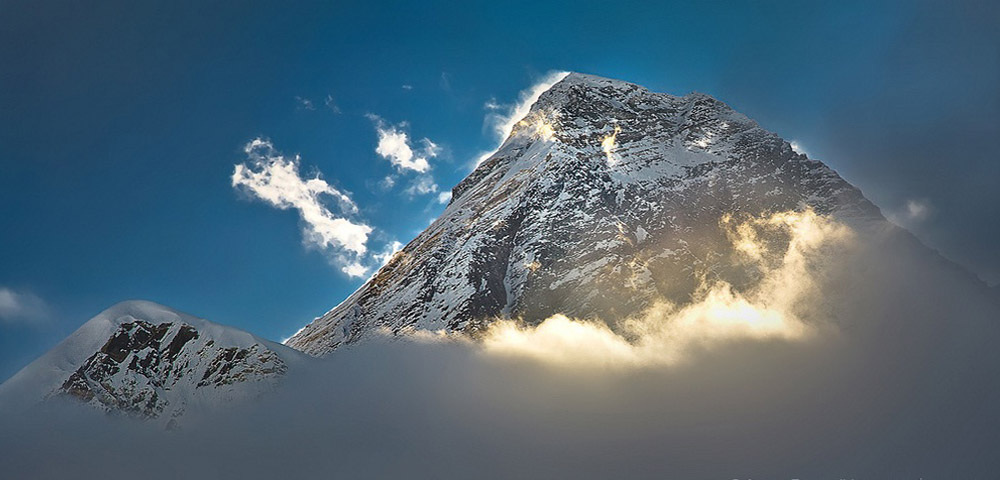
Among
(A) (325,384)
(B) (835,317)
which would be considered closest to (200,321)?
(A) (325,384)

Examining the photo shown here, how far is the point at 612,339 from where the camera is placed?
6914 inches

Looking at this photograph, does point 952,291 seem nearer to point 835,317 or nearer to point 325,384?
point 835,317

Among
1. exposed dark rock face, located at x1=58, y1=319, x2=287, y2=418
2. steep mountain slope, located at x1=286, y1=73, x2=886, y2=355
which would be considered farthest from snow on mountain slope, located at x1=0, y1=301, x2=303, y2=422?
steep mountain slope, located at x1=286, y1=73, x2=886, y2=355

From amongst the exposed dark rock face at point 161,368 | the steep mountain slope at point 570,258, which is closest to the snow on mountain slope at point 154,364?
the exposed dark rock face at point 161,368

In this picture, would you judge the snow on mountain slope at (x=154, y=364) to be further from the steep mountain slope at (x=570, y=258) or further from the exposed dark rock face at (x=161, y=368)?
the steep mountain slope at (x=570, y=258)

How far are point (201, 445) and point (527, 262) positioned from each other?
100 meters

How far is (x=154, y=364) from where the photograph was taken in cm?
14050

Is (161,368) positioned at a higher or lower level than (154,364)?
lower

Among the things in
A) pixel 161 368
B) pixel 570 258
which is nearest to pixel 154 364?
pixel 161 368

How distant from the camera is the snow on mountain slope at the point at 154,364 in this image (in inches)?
5103

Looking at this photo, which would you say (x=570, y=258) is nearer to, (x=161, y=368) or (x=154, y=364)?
(x=161, y=368)

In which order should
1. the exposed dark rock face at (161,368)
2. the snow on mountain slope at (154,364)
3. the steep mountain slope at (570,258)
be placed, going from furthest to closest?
1. the steep mountain slope at (570,258)
2. the exposed dark rock face at (161,368)
3. the snow on mountain slope at (154,364)

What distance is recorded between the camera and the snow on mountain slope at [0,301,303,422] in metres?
130

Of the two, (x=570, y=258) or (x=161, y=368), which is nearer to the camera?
(x=161, y=368)
